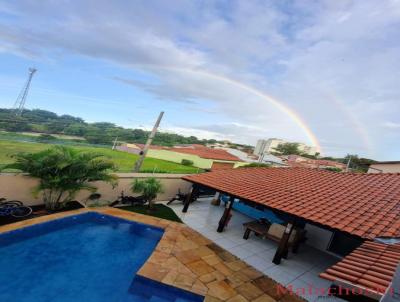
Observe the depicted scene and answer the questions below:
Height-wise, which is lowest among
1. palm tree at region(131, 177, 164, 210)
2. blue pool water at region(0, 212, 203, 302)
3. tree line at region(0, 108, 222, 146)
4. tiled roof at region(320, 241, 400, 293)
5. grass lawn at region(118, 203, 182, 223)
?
blue pool water at region(0, 212, 203, 302)

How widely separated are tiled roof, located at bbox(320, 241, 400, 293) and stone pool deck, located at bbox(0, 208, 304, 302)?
12.0 feet

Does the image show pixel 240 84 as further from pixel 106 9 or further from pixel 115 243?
pixel 115 243

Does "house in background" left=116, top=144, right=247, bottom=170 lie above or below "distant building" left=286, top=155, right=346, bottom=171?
below

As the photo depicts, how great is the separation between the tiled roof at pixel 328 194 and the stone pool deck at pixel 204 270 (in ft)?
8.67

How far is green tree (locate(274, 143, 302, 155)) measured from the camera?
355 ft

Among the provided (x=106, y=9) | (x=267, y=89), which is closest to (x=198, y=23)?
(x=106, y=9)

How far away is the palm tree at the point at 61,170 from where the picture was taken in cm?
998

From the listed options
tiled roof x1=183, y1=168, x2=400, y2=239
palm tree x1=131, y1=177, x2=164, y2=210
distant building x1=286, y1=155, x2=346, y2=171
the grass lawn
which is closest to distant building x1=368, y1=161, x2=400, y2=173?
tiled roof x1=183, y1=168, x2=400, y2=239

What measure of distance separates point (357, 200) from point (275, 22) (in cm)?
1104

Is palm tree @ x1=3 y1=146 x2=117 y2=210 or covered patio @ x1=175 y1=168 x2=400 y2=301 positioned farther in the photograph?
palm tree @ x1=3 y1=146 x2=117 y2=210

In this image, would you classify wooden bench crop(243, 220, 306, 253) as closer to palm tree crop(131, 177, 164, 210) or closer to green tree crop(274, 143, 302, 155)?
palm tree crop(131, 177, 164, 210)

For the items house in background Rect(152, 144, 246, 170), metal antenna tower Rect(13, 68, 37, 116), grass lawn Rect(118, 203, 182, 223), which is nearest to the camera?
grass lawn Rect(118, 203, 182, 223)

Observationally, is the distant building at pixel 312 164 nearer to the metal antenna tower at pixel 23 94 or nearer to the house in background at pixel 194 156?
the house in background at pixel 194 156

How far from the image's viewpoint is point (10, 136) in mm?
9188
